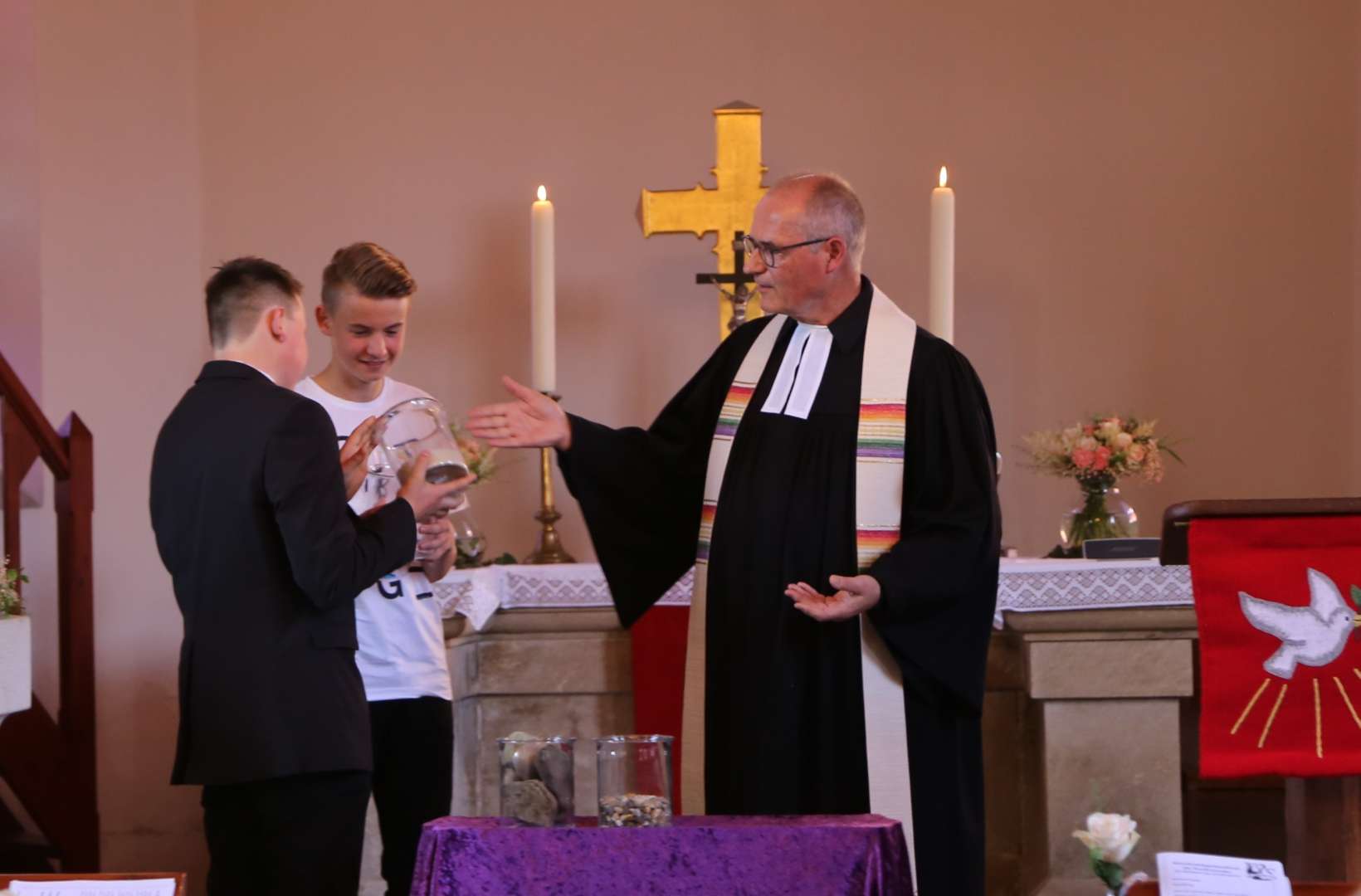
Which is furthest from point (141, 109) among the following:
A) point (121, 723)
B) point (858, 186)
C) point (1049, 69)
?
point (1049, 69)

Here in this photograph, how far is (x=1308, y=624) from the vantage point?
269 centimetres

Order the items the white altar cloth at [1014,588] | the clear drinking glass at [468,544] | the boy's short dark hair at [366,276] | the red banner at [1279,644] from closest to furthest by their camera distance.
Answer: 1. the red banner at [1279,644]
2. the boy's short dark hair at [366,276]
3. the white altar cloth at [1014,588]
4. the clear drinking glass at [468,544]

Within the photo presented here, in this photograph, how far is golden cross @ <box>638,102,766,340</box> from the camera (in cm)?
515

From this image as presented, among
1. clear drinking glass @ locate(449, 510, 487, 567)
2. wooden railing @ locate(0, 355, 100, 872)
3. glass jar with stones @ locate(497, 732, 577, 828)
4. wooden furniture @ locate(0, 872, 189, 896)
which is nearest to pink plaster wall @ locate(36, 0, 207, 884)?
wooden railing @ locate(0, 355, 100, 872)

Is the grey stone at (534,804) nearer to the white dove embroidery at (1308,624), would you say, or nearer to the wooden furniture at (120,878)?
the wooden furniture at (120,878)

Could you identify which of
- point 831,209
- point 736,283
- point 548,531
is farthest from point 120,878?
point 736,283

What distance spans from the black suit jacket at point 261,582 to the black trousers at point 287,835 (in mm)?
62

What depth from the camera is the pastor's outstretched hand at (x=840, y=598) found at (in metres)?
2.92

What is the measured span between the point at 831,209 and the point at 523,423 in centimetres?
77

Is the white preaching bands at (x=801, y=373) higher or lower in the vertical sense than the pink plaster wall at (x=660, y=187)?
lower

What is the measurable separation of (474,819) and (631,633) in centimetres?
223

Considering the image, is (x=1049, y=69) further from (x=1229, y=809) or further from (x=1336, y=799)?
(x=1336, y=799)

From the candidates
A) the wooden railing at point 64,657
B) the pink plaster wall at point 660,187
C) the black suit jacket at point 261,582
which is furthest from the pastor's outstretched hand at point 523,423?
the pink plaster wall at point 660,187

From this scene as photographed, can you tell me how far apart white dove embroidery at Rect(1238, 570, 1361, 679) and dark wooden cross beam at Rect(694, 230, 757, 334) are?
8.11ft
